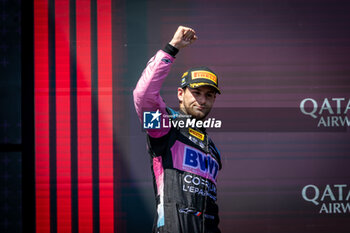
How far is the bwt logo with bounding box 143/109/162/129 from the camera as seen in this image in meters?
1.73

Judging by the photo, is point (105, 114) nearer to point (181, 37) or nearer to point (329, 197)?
point (181, 37)

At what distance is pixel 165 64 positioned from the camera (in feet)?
5.62

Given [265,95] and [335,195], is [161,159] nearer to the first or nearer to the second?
[265,95]

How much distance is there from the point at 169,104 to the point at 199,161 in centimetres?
70

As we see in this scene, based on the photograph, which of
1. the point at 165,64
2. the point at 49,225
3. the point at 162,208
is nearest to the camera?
the point at 165,64

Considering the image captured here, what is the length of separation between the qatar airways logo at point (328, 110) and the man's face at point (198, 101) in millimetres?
971

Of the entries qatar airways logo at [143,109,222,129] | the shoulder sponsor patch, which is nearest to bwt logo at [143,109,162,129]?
qatar airways logo at [143,109,222,129]

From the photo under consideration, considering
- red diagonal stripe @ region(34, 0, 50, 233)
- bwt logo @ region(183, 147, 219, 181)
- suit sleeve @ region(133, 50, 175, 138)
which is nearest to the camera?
suit sleeve @ region(133, 50, 175, 138)

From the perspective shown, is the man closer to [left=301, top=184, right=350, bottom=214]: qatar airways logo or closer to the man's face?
the man's face

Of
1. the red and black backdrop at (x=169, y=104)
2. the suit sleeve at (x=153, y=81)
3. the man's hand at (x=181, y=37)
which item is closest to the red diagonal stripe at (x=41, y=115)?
the red and black backdrop at (x=169, y=104)

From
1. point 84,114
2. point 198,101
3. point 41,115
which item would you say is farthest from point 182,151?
point 41,115

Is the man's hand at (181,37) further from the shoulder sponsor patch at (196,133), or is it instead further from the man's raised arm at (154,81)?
the shoulder sponsor patch at (196,133)

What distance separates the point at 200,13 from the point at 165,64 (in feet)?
3.39

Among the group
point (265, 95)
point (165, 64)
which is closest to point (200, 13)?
point (265, 95)
